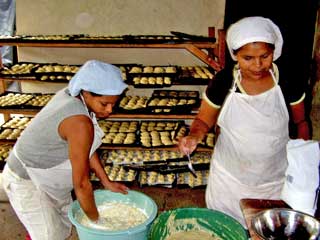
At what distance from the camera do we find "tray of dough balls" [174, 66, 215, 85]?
4.24 metres

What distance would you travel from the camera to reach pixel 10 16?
671 centimetres

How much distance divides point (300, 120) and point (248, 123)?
31cm

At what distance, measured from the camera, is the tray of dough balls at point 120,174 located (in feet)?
14.5

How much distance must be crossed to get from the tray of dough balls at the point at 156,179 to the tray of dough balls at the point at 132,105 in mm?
758

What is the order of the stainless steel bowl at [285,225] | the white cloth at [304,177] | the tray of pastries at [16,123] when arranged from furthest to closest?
the tray of pastries at [16,123] < the white cloth at [304,177] < the stainless steel bowl at [285,225]

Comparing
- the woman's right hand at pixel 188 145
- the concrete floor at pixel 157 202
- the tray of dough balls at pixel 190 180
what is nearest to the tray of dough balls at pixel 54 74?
the concrete floor at pixel 157 202

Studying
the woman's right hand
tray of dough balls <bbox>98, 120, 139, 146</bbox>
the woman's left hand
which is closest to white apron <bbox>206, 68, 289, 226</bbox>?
the woman's right hand

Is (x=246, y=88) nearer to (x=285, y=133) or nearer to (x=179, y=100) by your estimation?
(x=285, y=133)

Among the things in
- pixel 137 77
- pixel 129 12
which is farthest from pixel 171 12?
pixel 137 77

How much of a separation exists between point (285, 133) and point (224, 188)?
520 millimetres

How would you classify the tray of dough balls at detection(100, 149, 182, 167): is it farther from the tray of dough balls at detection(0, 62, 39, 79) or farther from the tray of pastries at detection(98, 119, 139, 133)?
the tray of dough balls at detection(0, 62, 39, 79)

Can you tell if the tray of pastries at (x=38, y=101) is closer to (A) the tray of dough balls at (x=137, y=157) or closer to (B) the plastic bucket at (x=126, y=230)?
(A) the tray of dough balls at (x=137, y=157)

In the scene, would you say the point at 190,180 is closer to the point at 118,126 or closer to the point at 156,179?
the point at 156,179

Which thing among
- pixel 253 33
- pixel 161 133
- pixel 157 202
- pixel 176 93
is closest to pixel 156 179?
pixel 157 202
